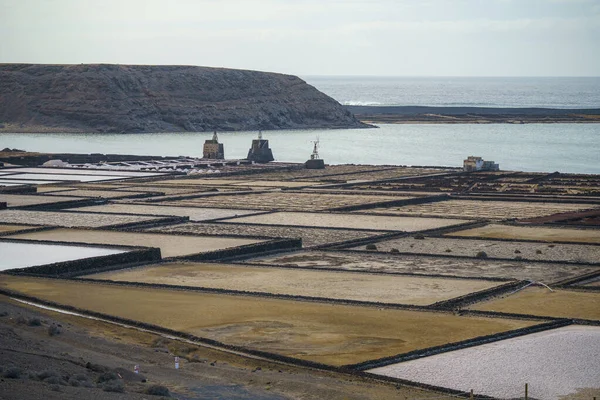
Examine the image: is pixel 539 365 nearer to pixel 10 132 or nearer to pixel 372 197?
pixel 372 197

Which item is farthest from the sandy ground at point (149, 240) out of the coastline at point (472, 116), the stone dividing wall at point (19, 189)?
the coastline at point (472, 116)

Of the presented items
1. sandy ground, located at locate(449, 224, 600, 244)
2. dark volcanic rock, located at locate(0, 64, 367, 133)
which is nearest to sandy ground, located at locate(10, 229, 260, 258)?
sandy ground, located at locate(449, 224, 600, 244)

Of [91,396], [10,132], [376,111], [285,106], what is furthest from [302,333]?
[376,111]

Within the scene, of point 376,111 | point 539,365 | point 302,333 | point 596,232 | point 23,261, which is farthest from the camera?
point 376,111

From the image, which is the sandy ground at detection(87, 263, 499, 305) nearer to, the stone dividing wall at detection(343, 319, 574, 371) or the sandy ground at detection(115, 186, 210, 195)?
the stone dividing wall at detection(343, 319, 574, 371)

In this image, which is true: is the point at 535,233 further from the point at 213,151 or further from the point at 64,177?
the point at 213,151

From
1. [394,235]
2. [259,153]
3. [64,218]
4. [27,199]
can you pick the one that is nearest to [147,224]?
[64,218]
